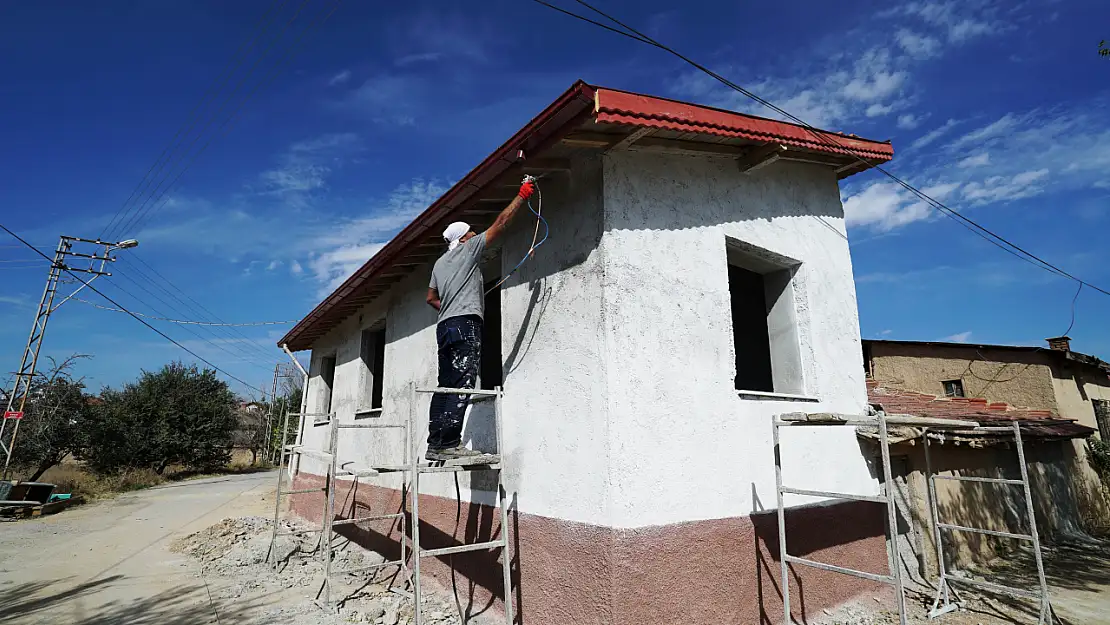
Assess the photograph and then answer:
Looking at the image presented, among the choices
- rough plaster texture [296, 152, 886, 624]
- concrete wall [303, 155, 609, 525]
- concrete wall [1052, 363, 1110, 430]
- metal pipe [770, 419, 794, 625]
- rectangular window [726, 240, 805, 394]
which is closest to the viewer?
rough plaster texture [296, 152, 886, 624]

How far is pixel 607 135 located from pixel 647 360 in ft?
5.65

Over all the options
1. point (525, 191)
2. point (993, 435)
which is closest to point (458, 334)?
point (525, 191)

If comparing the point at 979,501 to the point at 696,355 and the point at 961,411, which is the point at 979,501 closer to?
the point at 961,411

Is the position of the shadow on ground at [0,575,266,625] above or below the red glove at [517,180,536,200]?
below

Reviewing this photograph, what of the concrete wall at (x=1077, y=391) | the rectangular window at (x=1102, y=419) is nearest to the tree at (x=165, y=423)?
the concrete wall at (x=1077, y=391)

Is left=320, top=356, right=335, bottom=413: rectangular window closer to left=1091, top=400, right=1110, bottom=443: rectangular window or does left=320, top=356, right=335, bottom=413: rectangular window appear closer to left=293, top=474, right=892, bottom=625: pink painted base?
left=293, top=474, right=892, bottom=625: pink painted base

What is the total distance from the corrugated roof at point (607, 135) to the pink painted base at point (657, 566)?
8.86 ft

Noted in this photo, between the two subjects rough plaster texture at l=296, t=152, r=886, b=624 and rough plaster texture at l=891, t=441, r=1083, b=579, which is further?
rough plaster texture at l=891, t=441, r=1083, b=579

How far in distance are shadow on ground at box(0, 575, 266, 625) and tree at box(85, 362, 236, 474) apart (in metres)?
16.9

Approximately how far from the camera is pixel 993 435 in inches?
293

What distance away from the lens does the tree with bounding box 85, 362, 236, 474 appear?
2139 centimetres

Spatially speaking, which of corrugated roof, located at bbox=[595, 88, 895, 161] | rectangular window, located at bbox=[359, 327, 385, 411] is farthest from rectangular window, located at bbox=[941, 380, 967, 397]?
rectangular window, located at bbox=[359, 327, 385, 411]

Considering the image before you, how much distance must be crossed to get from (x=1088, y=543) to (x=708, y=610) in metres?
9.66

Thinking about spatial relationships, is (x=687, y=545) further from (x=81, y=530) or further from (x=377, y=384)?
(x=81, y=530)
